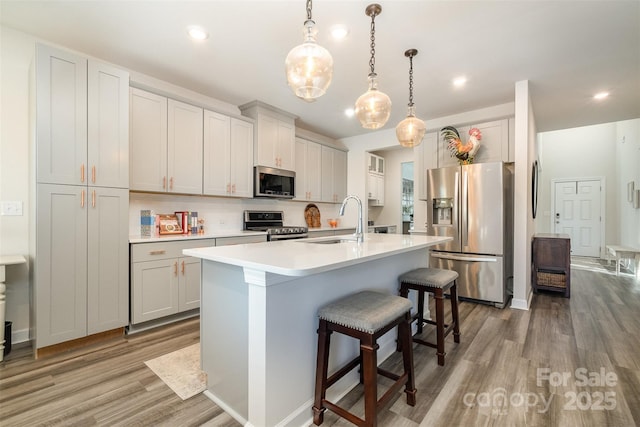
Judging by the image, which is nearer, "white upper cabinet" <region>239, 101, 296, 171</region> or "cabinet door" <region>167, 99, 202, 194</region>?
"cabinet door" <region>167, 99, 202, 194</region>

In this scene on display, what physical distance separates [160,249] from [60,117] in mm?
1327

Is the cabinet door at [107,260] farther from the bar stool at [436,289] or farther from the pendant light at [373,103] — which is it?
the bar stool at [436,289]

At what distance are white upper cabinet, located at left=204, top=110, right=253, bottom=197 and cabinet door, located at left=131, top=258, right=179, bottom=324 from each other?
103cm

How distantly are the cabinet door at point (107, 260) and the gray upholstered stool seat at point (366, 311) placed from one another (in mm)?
2056

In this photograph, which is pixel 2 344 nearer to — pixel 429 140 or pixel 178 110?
pixel 178 110

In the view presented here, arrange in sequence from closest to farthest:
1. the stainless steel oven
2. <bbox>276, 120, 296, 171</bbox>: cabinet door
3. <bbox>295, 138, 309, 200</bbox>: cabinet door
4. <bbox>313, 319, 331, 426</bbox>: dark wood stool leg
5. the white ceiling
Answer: <bbox>313, 319, 331, 426</bbox>: dark wood stool leg < the white ceiling < the stainless steel oven < <bbox>276, 120, 296, 171</bbox>: cabinet door < <bbox>295, 138, 309, 200</bbox>: cabinet door

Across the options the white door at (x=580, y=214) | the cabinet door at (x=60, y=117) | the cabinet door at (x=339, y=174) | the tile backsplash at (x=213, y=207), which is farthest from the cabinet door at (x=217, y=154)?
the white door at (x=580, y=214)

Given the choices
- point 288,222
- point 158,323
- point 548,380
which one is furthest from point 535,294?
point 158,323

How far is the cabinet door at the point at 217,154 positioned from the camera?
3443mm

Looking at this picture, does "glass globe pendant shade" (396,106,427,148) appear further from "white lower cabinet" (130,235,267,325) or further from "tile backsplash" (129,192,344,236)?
"tile backsplash" (129,192,344,236)

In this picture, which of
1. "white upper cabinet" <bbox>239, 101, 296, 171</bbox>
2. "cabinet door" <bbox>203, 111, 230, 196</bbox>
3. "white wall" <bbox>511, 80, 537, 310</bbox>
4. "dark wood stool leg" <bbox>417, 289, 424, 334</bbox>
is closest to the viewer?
"dark wood stool leg" <bbox>417, 289, 424, 334</bbox>

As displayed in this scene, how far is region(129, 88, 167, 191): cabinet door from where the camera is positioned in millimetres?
2840

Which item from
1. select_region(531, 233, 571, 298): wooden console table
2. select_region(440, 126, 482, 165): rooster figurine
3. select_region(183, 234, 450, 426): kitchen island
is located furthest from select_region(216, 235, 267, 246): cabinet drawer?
select_region(531, 233, 571, 298): wooden console table

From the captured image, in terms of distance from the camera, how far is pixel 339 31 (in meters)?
2.34
